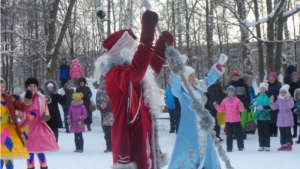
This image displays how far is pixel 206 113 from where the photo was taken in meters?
3.82

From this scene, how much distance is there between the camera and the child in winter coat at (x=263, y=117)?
377 inches

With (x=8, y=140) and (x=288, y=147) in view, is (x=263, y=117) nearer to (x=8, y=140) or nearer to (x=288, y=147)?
(x=288, y=147)

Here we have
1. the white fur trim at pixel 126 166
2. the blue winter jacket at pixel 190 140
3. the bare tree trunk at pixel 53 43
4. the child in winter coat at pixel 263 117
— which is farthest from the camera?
the bare tree trunk at pixel 53 43

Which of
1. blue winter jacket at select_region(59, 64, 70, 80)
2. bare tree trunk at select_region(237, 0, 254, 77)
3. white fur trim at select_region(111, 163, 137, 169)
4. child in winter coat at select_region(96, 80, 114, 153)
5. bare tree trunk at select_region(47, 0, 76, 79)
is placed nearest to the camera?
white fur trim at select_region(111, 163, 137, 169)

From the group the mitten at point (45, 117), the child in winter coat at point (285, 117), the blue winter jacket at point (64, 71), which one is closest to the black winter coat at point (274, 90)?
the child in winter coat at point (285, 117)

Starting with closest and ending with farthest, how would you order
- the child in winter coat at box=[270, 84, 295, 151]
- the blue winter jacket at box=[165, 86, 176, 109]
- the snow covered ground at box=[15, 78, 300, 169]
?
the snow covered ground at box=[15, 78, 300, 169] → the child in winter coat at box=[270, 84, 295, 151] → the blue winter jacket at box=[165, 86, 176, 109]

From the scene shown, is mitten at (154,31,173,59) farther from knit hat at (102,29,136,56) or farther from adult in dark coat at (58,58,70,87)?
adult in dark coat at (58,58,70,87)

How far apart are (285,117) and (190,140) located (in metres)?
4.63

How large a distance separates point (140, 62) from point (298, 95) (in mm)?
8075

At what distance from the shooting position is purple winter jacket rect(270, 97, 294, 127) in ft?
32.2

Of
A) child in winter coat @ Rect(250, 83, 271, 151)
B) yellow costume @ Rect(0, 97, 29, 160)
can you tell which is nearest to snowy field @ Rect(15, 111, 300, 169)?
child in winter coat @ Rect(250, 83, 271, 151)

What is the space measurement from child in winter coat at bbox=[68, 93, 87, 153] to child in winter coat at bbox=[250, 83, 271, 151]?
3.77 metres

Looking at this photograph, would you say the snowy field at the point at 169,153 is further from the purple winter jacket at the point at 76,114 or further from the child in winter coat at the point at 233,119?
the purple winter jacket at the point at 76,114

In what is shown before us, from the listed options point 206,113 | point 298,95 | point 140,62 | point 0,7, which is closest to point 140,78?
point 140,62
